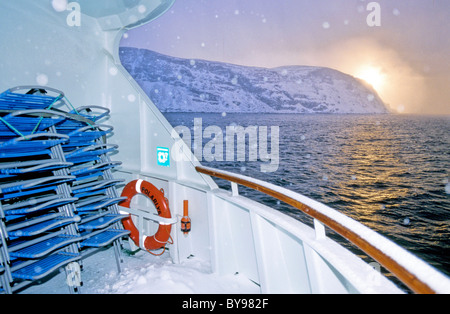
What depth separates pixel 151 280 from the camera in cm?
204

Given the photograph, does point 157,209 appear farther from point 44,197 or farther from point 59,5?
point 59,5

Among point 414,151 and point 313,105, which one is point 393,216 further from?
point 313,105

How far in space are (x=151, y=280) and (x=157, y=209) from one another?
1.97ft

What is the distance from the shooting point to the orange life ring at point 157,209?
2.37 metres

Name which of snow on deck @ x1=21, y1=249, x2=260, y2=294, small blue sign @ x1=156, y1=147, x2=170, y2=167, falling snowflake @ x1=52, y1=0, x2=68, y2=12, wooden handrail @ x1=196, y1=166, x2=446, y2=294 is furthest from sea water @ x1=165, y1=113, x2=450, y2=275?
falling snowflake @ x1=52, y1=0, x2=68, y2=12

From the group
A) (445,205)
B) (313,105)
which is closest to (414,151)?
(445,205)

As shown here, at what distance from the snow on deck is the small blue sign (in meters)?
0.92

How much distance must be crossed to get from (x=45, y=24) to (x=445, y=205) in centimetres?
1454

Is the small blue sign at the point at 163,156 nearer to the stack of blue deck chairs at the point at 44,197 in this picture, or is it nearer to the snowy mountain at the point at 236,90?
the stack of blue deck chairs at the point at 44,197

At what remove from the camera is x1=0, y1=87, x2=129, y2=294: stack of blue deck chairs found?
1.63 metres

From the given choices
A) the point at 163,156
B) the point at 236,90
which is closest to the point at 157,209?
the point at 163,156

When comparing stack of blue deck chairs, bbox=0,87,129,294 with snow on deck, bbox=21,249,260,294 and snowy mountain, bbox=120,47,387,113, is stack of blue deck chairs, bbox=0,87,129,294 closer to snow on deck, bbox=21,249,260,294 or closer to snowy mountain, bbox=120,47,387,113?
snow on deck, bbox=21,249,260,294

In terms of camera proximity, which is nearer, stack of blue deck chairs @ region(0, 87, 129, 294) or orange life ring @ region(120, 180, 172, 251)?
stack of blue deck chairs @ region(0, 87, 129, 294)

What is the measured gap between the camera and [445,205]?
37.1 feet
